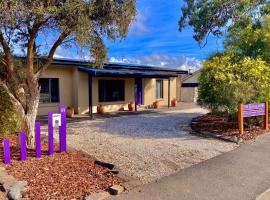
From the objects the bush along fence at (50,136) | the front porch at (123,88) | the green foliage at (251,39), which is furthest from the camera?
the front porch at (123,88)

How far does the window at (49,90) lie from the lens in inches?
595

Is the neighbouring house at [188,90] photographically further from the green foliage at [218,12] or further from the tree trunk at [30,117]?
→ the tree trunk at [30,117]

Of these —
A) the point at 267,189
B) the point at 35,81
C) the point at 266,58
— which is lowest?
the point at 267,189

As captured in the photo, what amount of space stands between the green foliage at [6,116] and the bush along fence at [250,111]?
7.04m

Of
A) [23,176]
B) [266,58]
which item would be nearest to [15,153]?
[23,176]

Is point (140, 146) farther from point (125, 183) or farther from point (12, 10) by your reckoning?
point (12, 10)

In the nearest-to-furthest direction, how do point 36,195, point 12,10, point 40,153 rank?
1. point 36,195
2. point 12,10
3. point 40,153

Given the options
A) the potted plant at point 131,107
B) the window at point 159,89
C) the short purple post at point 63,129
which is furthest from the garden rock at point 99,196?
the window at point 159,89

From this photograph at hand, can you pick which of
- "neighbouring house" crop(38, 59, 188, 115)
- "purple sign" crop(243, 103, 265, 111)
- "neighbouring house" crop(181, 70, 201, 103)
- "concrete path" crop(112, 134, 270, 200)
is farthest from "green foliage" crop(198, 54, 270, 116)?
"neighbouring house" crop(181, 70, 201, 103)

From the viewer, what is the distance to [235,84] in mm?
9586

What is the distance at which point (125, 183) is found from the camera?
4918mm

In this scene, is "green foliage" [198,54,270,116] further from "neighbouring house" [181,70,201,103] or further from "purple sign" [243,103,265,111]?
"neighbouring house" [181,70,201,103]

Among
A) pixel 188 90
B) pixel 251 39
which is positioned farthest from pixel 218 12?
pixel 188 90

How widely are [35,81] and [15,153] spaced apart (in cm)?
185
